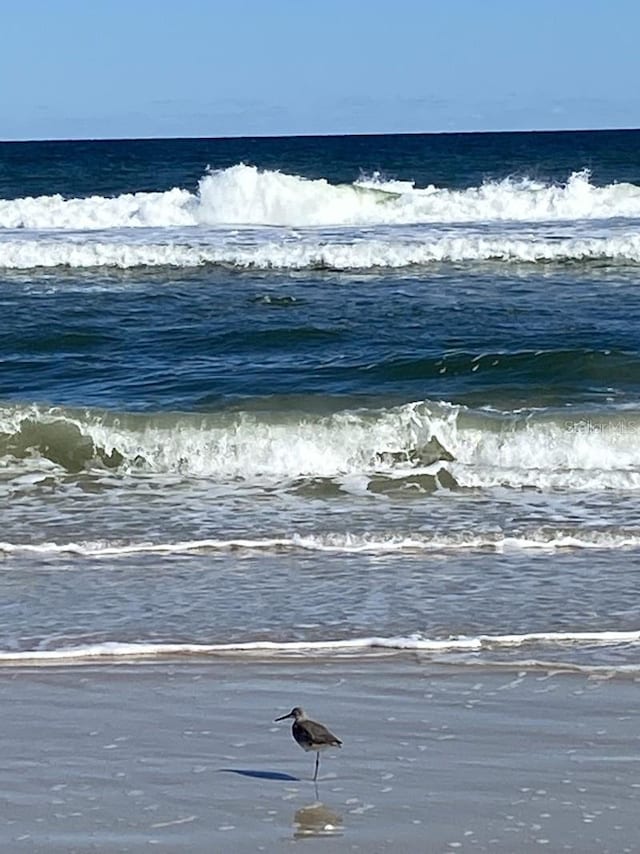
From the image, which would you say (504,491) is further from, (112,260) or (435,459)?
(112,260)

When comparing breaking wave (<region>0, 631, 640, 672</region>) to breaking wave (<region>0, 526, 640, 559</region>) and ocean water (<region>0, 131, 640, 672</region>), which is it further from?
breaking wave (<region>0, 526, 640, 559</region>)

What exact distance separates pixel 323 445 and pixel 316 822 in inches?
250

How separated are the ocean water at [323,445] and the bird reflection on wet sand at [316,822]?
180 cm

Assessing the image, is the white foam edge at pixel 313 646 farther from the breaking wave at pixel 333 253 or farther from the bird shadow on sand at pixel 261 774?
the breaking wave at pixel 333 253

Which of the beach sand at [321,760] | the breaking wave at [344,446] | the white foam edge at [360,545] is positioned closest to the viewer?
the beach sand at [321,760]

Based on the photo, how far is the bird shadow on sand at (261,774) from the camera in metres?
5.03

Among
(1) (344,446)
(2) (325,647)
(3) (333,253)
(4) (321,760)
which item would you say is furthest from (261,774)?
(3) (333,253)

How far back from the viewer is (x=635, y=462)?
10.5 m

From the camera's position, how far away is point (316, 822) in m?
4.65

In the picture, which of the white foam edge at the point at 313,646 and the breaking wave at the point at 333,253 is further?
the breaking wave at the point at 333,253

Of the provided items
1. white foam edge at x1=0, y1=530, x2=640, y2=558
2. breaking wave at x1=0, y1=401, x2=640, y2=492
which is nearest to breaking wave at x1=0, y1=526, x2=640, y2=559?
white foam edge at x1=0, y1=530, x2=640, y2=558

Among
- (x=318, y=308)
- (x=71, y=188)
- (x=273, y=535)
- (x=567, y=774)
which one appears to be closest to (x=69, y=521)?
(x=273, y=535)

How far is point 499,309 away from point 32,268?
7324 millimetres

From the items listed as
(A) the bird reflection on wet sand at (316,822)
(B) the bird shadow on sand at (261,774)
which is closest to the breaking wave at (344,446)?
(B) the bird shadow on sand at (261,774)
